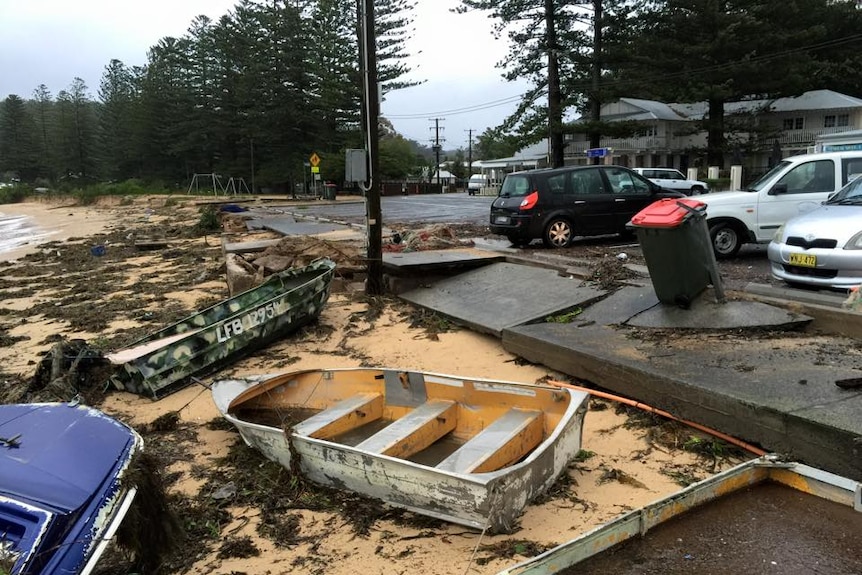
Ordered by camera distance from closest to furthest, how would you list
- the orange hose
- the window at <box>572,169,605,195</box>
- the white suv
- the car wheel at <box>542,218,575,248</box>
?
the orange hose
the car wheel at <box>542,218,575,248</box>
the window at <box>572,169,605,195</box>
the white suv

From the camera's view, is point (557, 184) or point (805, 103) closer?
point (557, 184)

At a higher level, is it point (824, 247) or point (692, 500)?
point (824, 247)

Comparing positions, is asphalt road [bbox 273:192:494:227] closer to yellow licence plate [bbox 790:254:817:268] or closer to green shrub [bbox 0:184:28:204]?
yellow licence plate [bbox 790:254:817:268]

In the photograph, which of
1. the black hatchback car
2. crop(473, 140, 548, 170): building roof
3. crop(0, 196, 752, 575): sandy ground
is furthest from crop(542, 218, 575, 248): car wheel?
crop(473, 140, 548, 170): building roof

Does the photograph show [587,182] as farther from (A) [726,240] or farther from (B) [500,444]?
(B) [500,444]

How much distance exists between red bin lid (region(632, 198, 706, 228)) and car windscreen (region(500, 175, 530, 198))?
21.5 feet

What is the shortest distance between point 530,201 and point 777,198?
14.2ft

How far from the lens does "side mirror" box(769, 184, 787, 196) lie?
10.1m

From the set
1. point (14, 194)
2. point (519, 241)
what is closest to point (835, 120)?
point (519, 241)

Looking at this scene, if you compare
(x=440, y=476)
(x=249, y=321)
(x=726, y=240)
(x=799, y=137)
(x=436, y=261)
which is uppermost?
(x=799, y=137)

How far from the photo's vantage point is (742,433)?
438 cm

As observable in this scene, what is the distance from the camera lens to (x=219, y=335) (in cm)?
736

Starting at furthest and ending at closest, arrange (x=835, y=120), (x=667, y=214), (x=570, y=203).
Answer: (x=835, y=120) → (x=570, y=203) → (x=667, y=214)

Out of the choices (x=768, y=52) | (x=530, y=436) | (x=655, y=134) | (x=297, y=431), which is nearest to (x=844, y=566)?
(x=530, y=436)
